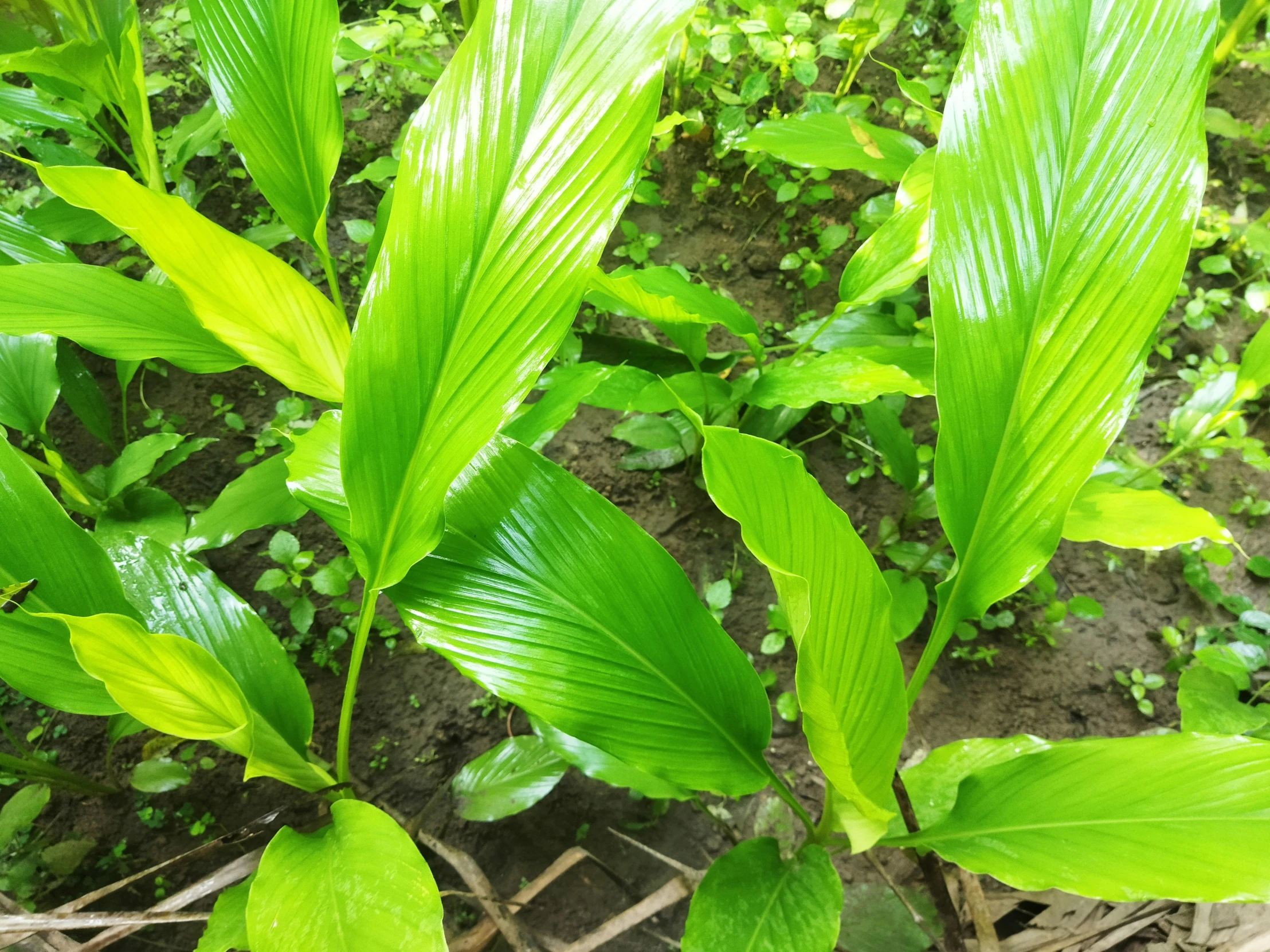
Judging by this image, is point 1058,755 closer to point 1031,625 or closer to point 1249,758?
point 1249,758

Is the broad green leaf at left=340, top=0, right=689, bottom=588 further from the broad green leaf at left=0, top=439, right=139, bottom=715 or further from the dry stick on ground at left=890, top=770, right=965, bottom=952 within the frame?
the dry stick on ground at left=890, top=770, right=965, bottom=952

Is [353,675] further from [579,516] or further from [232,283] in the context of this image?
[232,283]

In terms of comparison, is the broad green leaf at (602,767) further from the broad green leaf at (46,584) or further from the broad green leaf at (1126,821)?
the broad green leaf at (46,584)

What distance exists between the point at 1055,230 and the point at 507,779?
35.0 inches

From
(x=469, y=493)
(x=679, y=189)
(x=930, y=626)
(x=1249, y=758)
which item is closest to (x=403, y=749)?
(x=469, y=493)

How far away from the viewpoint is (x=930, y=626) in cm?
109

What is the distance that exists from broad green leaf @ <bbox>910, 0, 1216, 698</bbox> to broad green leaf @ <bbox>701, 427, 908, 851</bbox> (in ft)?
0.51

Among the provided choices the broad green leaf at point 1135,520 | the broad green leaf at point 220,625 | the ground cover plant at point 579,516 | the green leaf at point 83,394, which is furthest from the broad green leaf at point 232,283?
the broad green leaf at point 1135,520

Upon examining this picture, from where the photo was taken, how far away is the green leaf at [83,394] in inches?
42.0

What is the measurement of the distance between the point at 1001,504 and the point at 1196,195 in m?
0.31

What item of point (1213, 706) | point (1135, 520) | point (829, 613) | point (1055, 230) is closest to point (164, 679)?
point (829, 613)

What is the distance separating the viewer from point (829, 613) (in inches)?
20.9

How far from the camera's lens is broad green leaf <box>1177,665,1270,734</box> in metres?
0.88

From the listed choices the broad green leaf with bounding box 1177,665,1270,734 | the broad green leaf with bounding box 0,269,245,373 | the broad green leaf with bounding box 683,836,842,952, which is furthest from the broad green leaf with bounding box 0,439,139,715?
the broad green leaf with bounding box 1177,665,1270,734
